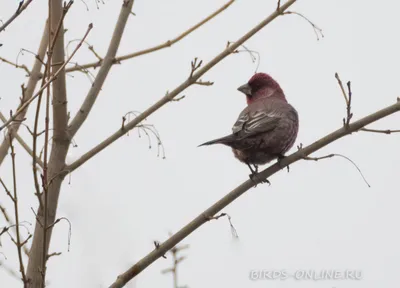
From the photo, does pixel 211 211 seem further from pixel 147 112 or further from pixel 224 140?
pixel 224 140

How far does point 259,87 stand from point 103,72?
382 cm

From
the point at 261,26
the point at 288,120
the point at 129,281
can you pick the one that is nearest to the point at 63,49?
the point at 261,26

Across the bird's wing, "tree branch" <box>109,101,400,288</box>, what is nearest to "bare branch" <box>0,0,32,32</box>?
"tree branch" <box>109,101,400,288</box>

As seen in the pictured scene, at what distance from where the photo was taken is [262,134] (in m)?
6.46

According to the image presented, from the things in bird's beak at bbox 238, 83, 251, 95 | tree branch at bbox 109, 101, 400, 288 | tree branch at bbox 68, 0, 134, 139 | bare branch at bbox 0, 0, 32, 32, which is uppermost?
bird's beak at bbox 238, 83, 251, 95

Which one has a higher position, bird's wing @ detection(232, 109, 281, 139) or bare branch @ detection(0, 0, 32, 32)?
bird's wing @ detection(232, 109, 281, 139)

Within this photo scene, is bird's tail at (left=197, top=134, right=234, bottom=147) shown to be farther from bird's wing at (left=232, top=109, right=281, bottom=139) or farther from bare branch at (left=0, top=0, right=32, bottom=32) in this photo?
A: bare branch at (left=0, top=0, right=32, bottom=32)

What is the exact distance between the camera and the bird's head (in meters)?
8.21

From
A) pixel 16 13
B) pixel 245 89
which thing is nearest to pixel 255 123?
pixel 245 89

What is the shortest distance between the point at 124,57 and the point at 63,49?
1.36 feet

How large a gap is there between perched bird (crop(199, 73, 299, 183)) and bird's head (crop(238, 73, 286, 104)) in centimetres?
96

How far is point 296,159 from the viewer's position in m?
4.81

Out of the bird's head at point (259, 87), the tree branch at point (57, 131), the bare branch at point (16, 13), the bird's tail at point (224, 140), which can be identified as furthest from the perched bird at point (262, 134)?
the bare branch at point (16, 13)

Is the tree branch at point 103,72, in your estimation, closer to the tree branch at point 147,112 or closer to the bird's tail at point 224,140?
the tree branch at point 147,112
